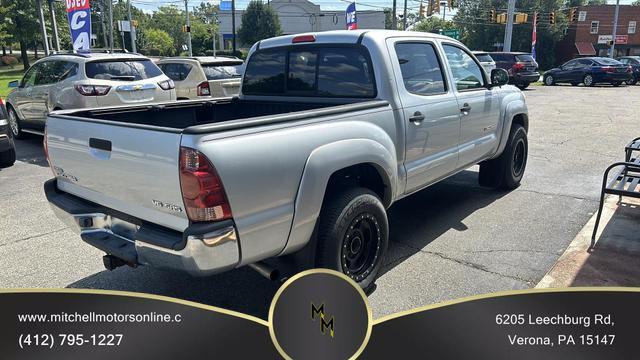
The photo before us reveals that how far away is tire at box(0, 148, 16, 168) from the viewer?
7633 mm

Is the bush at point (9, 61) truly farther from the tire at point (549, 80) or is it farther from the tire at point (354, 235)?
the tire at point (354, 235)

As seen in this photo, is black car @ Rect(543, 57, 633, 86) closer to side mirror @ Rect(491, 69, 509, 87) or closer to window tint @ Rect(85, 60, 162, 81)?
side mirror @ Rect(491, 69, 509, 87)

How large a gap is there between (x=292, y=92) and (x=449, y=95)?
1.50m

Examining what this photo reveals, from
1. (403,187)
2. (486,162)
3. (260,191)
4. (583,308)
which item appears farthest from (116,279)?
(486,162)

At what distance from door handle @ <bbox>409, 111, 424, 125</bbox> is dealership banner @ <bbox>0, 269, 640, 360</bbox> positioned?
1857mm

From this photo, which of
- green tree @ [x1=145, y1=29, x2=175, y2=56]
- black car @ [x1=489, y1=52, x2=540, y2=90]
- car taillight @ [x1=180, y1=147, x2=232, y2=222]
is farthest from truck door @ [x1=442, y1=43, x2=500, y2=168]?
green tree @ [x1=145, y1=29, x2=175, y2=56]

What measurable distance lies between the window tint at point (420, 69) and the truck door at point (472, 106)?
27cm

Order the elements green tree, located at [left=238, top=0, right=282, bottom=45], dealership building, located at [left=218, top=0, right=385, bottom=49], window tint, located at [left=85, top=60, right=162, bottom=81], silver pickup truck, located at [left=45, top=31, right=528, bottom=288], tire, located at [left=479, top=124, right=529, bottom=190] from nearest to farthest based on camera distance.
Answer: silver pickup truck, located at [left=45, top=31, right=528, bottom=288] < tire, located at [left=479, top=124, right=529, bottom=190] < window tint, located at [left=85, top=60, right=162, bottom=81] < green tree, located at [left=238, top=0, right=282, bottom=45] < dealership building, located at [left=218, top=0, right=385, bottom=49]

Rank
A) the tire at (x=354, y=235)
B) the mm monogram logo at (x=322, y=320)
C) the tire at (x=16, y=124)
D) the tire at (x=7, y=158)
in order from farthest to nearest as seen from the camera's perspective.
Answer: the tire at (x=16, y=124) < the tire at (x=7, y=158) < the tire at (x=354, y=235) < the mm monogram logo at (x=322, y=320)

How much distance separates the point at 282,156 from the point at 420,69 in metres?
2.16

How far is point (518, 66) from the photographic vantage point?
2256cm

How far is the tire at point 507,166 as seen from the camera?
6.11 metres

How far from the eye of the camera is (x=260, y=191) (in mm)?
2701

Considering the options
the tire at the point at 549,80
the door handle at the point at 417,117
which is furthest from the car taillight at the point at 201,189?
the tire at the point at 549,80
